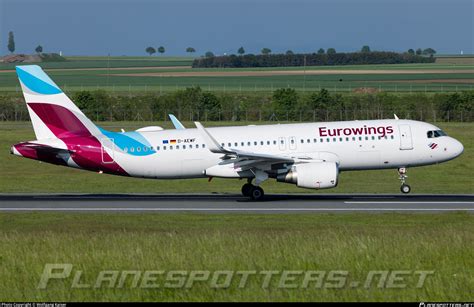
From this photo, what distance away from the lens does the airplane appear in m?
43.9

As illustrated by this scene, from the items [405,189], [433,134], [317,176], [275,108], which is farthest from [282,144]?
[275,108]

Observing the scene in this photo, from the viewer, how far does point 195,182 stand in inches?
2132

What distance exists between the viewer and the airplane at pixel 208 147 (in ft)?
144

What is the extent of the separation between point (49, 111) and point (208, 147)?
7467 mm

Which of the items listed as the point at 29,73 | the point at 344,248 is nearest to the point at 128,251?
the point at 344,248

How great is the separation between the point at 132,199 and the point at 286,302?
89.1 ft

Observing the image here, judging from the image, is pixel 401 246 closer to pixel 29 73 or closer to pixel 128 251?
pixel 128 251

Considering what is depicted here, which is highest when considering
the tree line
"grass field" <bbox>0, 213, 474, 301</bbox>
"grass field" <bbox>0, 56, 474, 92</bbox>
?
"grass field" <bbox>0, 213, 474, 301</bbox>

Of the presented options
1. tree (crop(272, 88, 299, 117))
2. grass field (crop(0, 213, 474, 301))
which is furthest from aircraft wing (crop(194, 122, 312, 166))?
tree (crop(272, 88, 299, 117))

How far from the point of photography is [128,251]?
79.1 ft

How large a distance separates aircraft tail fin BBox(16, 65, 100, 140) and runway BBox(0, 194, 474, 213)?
3.17 m

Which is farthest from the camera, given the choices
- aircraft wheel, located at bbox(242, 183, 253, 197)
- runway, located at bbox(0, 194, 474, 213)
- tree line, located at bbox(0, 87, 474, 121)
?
tree line, located at bbox(0, 87, 474, 121)

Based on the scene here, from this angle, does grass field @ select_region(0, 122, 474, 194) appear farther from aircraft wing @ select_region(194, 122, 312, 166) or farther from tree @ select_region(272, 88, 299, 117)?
tree @ select_region(272, 88, 299, 117)

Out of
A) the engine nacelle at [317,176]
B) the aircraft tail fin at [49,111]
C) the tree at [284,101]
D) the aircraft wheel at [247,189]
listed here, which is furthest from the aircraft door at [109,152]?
the tree at [284,101]
